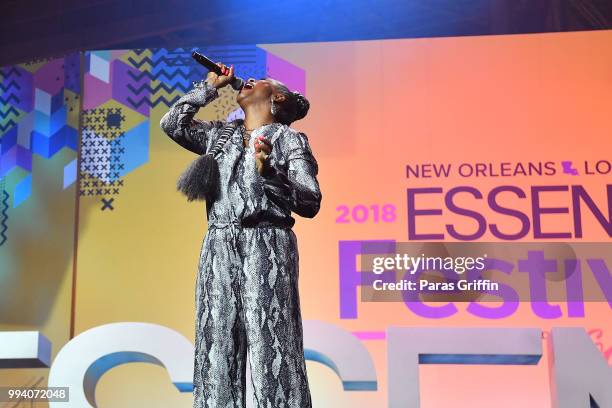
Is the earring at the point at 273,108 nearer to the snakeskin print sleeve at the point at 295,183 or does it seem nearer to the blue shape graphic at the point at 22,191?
the snakeskin print sleeve at the point at 295,183

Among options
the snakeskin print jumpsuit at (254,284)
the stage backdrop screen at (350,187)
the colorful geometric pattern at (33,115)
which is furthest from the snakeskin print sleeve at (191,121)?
the colorful geometric pattern at (33,115)

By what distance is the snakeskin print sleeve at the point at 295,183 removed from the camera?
5.72 feet

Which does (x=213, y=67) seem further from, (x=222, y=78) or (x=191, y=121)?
(x=191, y=121)

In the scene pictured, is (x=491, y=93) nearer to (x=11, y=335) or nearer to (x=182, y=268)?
(x=182, y=268)

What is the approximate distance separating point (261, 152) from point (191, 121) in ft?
1.30

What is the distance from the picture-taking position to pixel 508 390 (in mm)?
3518

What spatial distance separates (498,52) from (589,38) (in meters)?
0.50

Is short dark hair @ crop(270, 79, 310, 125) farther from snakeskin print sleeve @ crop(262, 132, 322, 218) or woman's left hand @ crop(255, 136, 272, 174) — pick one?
woman's left hand @ crop(255, 136, 272, 174)

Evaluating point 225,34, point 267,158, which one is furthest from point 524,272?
point 267,158

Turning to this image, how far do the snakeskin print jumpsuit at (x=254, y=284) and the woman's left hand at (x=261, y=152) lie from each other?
0.02 meters

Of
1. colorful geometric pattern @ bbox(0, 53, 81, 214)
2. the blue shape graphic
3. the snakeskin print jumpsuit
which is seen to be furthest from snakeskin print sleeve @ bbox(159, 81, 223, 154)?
the blue shape graphic

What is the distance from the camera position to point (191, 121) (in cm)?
198

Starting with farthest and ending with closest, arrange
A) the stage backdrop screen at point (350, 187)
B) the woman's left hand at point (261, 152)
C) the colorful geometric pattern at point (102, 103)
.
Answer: the colorful geometric pattern at point (102, 103) < the stage backdrop screen at point (350, 187) < the woman's left hand at point (261, 152)

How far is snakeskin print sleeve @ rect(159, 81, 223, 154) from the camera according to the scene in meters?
1.95
